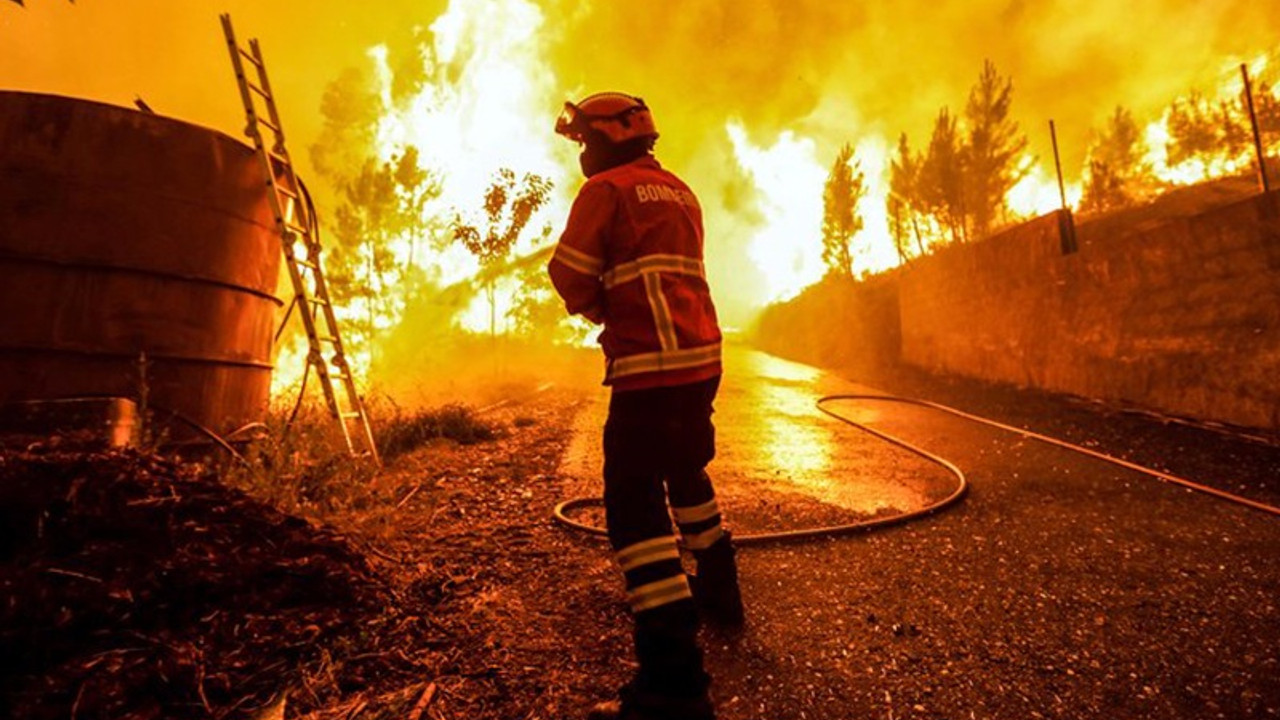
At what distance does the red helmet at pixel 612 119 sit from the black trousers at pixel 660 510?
3.83 feet

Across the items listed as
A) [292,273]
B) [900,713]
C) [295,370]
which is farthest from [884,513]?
[295,370]

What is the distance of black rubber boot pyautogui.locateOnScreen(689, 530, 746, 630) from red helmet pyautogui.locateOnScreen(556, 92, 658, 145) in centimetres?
183

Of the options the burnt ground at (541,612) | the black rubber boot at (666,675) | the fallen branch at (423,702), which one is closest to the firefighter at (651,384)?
the black rubber boot at (666,675)

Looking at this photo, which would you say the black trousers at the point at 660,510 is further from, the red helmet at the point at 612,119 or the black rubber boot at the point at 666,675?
the red helmet at the point at 612,119

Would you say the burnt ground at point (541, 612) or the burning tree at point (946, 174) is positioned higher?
the burning tree at point (946, 174)

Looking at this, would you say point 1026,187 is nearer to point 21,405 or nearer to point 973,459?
point 973,459

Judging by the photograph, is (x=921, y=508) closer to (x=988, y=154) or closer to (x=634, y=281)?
(x=634, y=281)

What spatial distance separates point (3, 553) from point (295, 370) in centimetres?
1551

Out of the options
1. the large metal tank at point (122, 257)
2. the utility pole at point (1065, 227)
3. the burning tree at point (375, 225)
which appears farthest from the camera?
the burning tree at point (375, 225)

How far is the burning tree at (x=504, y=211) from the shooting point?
11.9 meters

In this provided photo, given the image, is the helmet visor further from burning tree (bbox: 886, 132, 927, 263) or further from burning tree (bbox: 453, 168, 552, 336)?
burning tree (bbox: 886, 132, 927, 263)

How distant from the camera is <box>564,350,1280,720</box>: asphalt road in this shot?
72.1 inches

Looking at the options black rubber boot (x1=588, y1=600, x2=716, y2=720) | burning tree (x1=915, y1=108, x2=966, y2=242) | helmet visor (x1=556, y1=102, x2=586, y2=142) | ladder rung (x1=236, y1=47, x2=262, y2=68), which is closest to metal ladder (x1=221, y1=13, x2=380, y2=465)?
ladder rung (x1=236, y1=47, x2=262, y2=68)

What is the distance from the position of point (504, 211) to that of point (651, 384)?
11.4 meters
